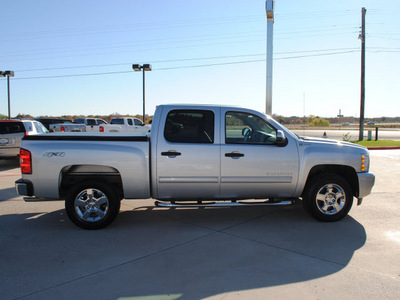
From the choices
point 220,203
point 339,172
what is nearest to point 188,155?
point 220,203

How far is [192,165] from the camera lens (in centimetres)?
Answer: 526

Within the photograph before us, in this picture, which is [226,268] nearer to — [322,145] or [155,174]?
[155,174]

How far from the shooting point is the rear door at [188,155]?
206 inches

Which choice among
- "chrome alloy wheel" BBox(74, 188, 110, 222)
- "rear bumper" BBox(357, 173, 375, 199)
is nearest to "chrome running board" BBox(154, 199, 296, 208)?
"chrome alloy wheel" BBox(74, 188, 110, 222)

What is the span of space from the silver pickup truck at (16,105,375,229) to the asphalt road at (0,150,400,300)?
0.47 metres

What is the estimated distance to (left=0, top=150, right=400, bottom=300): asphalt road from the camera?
342 cm

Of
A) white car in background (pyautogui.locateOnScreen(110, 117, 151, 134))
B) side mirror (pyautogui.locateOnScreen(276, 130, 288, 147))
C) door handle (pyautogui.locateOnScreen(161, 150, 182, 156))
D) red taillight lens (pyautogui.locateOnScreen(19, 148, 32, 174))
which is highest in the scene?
white car in background (pyautogui.locateOnScreen(110, 117, 151, 134))

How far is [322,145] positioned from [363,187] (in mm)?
1002

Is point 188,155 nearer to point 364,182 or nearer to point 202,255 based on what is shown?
point 202,255

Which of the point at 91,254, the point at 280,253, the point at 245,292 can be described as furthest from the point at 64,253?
the point at 280,253

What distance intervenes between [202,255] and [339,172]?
10.1ft

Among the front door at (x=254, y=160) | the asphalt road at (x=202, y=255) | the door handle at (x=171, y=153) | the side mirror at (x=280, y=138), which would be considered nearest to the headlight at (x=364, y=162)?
the asphalt road at (x=202, y=255)

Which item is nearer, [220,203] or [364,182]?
[220,203]

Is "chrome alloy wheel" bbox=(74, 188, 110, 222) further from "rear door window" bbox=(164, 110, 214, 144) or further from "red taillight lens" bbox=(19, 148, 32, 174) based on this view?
"rear door window" bbox=(164, 110, 214, 144)
